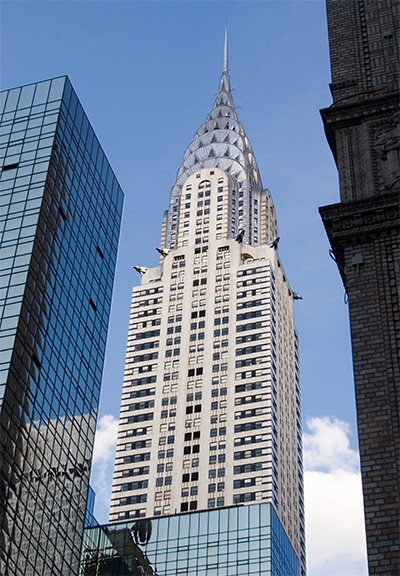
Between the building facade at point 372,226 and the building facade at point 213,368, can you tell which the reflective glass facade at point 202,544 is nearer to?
the building facade at point 213,368

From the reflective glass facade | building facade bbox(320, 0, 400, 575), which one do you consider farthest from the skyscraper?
building facade bbox(320, 0, 400, 575)

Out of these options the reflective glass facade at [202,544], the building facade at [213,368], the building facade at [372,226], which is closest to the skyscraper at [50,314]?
the reflective glass facade at [202,544]

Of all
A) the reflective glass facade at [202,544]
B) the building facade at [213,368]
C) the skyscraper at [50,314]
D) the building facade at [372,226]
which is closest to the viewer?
the building facade at [372,226]

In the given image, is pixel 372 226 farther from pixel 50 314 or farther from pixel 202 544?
pixel 202 544

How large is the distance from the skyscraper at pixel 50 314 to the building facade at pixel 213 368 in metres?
42.7

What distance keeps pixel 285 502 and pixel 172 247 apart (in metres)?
49.3

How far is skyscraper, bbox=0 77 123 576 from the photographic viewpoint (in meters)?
71.9

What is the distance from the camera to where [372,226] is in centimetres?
3897

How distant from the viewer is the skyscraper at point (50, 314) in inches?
2830

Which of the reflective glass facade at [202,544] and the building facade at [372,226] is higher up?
the reflective glass facade at [202,544]

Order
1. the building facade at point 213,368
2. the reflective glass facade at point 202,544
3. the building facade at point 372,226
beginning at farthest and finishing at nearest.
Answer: the building facade at point 213,368, the reflective glass facade at point 202,544, the building facade at point 372,226

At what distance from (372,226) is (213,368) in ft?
343

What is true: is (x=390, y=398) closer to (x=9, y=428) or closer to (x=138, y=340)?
(x=9, y=428)

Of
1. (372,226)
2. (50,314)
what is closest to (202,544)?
(50,314)
